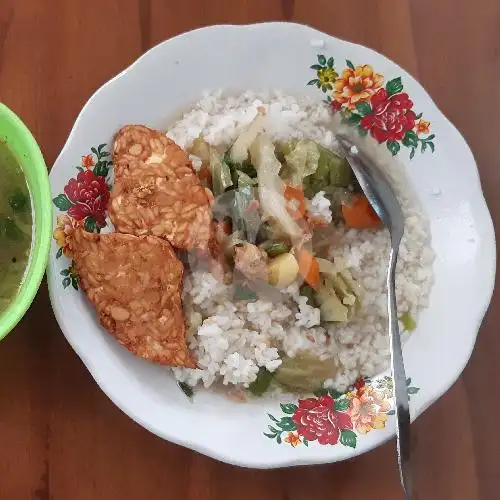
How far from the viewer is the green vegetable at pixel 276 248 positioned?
141cm

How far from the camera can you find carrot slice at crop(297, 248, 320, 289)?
142 centimetres

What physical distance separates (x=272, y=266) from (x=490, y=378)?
53cm

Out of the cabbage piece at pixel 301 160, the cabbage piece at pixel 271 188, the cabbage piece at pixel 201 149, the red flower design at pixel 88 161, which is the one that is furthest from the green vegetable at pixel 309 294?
the red flower design at pixel 88 161

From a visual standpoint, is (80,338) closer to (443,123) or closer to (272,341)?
(272,341)

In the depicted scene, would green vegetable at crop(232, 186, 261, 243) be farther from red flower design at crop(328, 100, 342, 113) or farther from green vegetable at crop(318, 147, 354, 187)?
red flower design at crop(328, 100, 342, 113)

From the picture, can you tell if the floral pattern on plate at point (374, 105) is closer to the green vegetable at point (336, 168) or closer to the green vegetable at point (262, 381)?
the green vegetable at point (336, 168)

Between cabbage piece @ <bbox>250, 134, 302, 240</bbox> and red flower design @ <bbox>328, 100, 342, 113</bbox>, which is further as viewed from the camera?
red flower design @ <bbox>328, 100, 342, 113</bbox>

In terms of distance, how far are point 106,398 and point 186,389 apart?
0.51 ft

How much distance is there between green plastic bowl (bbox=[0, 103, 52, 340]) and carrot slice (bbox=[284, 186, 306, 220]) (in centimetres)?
47

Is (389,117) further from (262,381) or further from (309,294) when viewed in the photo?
(262,381)

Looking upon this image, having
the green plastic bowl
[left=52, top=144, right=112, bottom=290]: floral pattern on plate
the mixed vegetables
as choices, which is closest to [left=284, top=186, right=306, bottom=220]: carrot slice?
the mixed vegetables

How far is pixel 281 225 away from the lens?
1414mm

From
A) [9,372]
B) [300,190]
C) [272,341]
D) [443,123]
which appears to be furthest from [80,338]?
[443,123]

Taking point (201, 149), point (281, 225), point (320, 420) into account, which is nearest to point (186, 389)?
point (320, 420)
